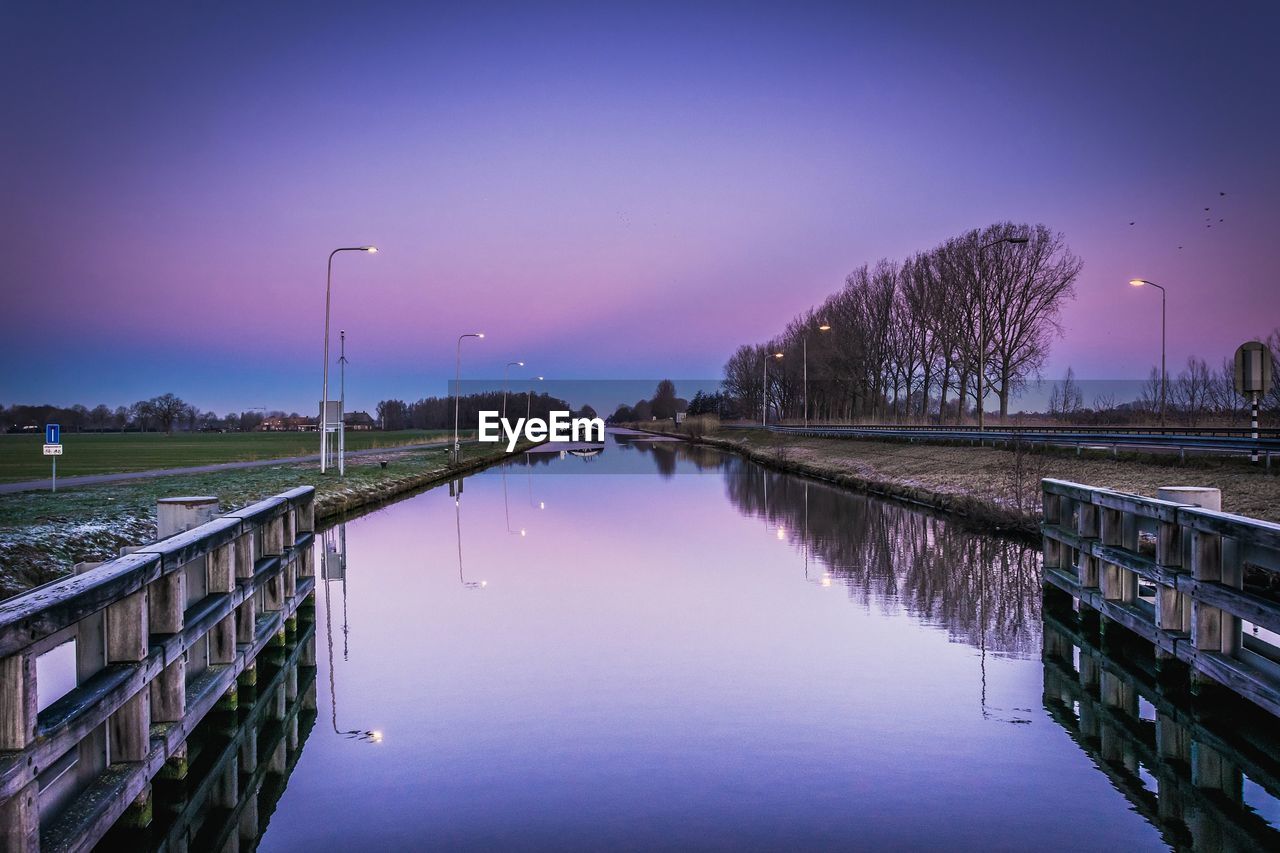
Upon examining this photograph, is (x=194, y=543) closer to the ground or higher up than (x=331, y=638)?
higher up

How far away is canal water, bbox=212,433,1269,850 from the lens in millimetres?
5805

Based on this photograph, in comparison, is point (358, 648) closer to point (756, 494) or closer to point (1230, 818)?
point (1230, 818)

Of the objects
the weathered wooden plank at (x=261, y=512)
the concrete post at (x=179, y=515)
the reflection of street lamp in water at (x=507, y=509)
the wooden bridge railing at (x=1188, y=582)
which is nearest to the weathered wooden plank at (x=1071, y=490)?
the wooden bridge railing at (x=1188, y=582)

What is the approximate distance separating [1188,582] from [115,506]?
19.8 m

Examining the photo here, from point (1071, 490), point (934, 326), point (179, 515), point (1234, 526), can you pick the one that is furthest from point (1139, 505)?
point (934, 326)

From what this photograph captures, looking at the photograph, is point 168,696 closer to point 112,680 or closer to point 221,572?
point 112,680

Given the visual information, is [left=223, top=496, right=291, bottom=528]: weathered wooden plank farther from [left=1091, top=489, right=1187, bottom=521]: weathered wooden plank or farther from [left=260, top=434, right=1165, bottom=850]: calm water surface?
[left=1091, top=489, right=1187, bottom=521]: weathered wooden plank

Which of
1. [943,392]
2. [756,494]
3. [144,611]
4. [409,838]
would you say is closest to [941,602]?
[409,838]

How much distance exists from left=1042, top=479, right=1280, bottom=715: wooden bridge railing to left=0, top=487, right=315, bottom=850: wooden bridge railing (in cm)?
742

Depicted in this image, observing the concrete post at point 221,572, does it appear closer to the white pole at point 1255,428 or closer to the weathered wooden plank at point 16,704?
the weathered wooden plank at point 16,704

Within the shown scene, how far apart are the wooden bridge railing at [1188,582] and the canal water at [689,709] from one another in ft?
3.43

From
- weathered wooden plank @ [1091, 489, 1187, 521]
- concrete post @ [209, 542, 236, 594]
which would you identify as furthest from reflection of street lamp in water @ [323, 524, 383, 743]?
weathered wooden plank @ [1091, 489, 1187, 521]

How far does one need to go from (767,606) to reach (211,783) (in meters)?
7.32

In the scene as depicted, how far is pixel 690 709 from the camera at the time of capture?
26.4ft
